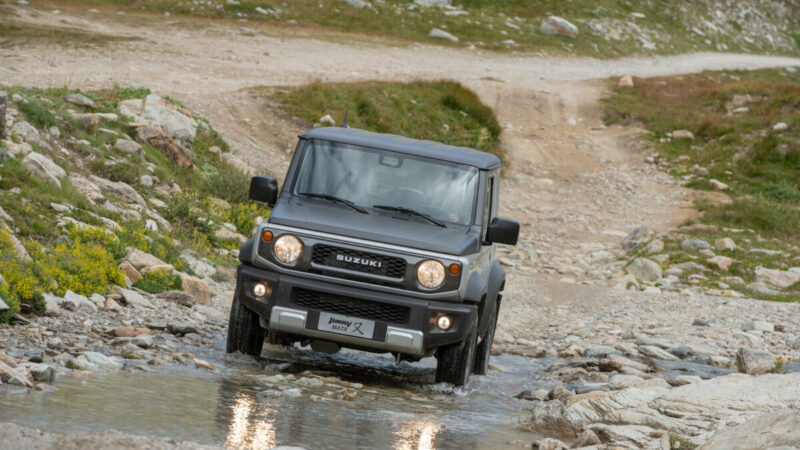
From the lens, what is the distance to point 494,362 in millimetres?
11016

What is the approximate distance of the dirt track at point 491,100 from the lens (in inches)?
790

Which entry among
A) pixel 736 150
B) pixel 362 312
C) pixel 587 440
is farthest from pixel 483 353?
pixel 736 150

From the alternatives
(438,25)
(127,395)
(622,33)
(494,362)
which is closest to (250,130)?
(494,362)

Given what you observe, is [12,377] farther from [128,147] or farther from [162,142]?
[162,142]

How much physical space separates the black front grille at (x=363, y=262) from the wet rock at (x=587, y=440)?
1.93m

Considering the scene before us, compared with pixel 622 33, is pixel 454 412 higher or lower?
lower

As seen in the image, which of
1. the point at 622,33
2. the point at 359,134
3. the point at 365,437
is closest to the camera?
the point at 365,437

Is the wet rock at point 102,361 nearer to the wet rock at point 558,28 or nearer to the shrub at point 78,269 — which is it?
the shrub at point 78,269

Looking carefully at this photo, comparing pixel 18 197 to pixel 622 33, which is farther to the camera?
pixel 622 33

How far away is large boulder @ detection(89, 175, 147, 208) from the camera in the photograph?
1389 centimetres

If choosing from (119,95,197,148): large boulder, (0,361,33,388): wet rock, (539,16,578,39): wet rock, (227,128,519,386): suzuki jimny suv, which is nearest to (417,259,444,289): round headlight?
(227,128,519,386): suzuki jimny suv

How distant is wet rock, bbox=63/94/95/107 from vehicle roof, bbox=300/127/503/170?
338 inches

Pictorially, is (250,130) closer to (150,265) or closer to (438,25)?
(150,265)

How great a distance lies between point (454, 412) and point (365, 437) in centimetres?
148
